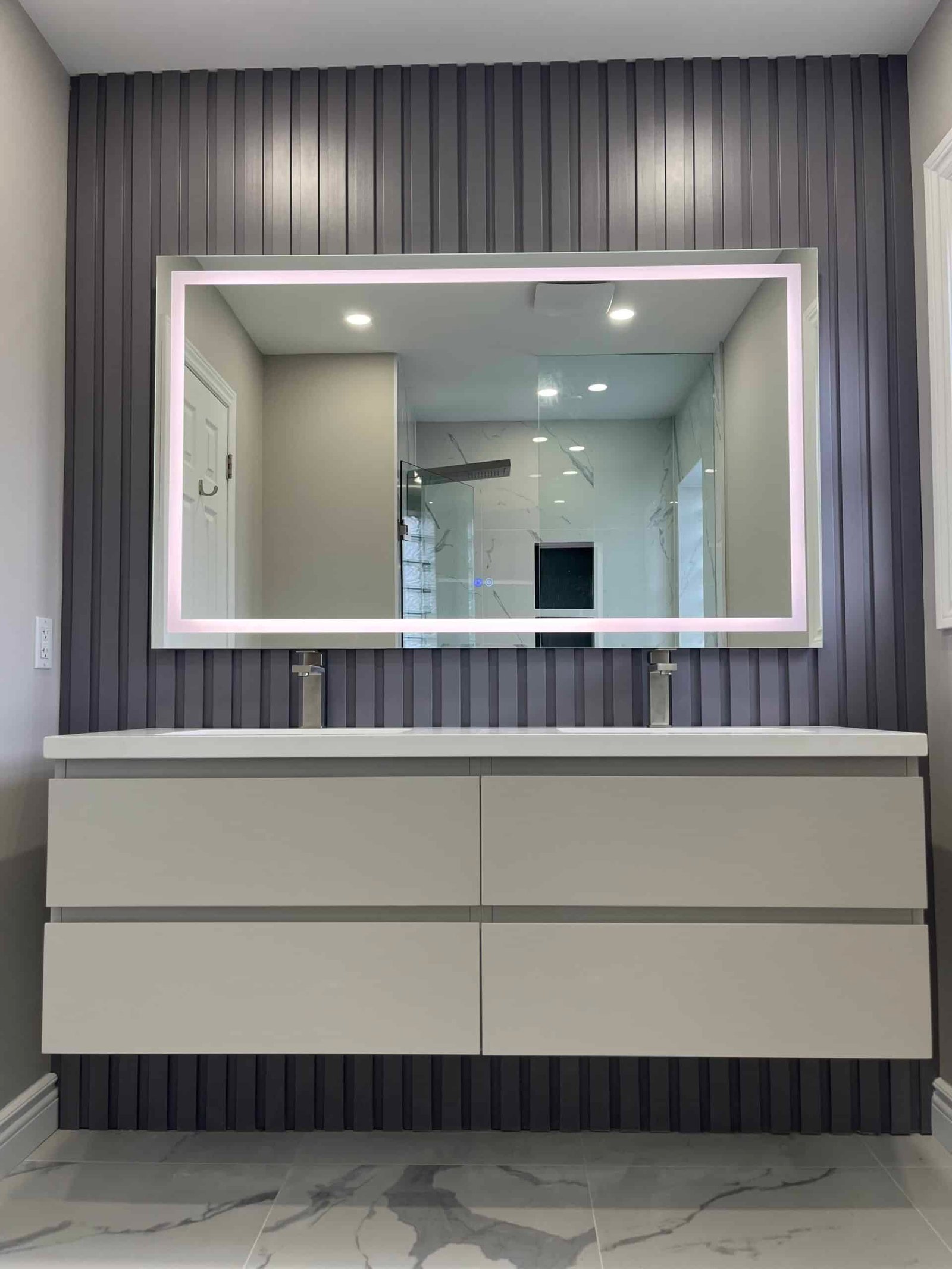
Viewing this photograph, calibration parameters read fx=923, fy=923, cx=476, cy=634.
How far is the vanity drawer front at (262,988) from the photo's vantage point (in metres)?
1.61

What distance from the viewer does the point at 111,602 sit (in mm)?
2176

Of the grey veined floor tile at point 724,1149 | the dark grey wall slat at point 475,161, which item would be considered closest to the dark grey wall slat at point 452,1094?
the grey veined floor tile at point 724,1149

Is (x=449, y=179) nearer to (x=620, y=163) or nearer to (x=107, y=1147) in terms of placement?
(x=620, y=163)

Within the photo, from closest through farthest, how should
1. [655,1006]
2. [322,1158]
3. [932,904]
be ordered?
[655,1006] < [322,1158] < [932,904]

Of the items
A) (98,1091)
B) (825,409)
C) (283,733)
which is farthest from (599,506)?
(98,1091)

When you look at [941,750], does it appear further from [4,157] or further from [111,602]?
[4,157]

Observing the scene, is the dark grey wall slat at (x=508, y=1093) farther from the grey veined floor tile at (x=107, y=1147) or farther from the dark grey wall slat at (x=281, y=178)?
the dark grey wall slat at (x=281, y=178)

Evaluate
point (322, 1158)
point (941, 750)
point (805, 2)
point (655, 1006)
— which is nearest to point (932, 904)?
point (941, 750)

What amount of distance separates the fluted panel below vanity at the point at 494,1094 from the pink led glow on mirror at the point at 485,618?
968 millimetres

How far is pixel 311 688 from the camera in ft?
6.89

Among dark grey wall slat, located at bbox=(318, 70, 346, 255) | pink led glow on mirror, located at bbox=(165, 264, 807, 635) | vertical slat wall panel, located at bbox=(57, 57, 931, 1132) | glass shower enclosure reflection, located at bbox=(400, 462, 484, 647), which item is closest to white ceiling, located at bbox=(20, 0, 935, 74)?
vertical slat wall panel, located at bbox=(57, 57, 931, 1132)

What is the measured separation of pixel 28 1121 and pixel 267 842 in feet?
3.02

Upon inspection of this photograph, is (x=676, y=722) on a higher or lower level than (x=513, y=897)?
higher

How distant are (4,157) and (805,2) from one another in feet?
5.75
